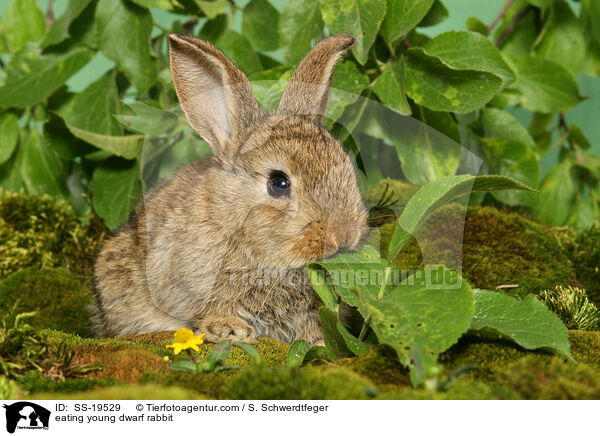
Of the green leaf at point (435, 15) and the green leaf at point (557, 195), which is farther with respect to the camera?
the green leaf at point (557, 195)

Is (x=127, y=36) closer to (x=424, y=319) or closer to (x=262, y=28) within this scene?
(x=262, y=28)

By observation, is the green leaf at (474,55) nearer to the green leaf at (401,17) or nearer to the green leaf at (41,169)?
the green leaf at (401,17)

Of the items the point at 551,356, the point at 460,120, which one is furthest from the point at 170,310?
the point at 460,120

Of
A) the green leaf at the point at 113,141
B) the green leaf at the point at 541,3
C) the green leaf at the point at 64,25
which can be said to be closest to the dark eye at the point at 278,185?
the green leaf at the point at 113,141

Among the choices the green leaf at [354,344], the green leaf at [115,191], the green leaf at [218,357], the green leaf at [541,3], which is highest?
the green leaf at [541,3]

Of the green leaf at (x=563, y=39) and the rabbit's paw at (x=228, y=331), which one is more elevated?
the green leaf at (x=563, y=39)

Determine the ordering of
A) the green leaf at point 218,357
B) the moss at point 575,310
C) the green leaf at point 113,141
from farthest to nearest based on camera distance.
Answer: the green leaf at point 113,141
the moss at point 575,310
the green leaf at point 218,357

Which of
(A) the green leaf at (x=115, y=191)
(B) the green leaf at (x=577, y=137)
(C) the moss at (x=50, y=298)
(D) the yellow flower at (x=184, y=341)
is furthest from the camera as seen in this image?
(B) the green leaf at (x=577, y=137)

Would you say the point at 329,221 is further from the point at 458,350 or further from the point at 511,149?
the point at 511,149
